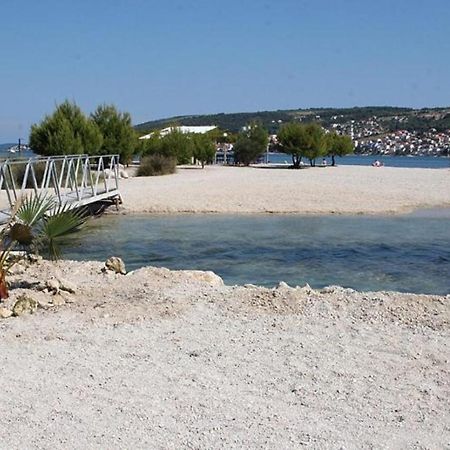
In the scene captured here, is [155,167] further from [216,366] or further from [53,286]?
[216,366]

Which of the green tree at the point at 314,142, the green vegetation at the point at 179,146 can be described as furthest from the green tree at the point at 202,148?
the green tree at the point at 314,142

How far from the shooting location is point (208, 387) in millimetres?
5094

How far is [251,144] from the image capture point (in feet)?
203

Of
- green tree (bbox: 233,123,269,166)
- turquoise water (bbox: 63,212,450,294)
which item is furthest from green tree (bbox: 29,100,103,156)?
green tree (bbox: 233,123,269,166)

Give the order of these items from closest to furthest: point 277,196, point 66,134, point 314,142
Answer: point 277,196 < point 66,134 < point 314,142

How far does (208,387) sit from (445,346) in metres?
2.44

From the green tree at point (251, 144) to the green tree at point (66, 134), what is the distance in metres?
24.9

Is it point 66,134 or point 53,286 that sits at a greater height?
point 66,134

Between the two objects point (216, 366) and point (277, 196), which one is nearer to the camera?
point (216, 366)

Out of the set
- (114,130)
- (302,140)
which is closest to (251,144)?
(302,140)

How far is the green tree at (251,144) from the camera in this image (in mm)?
61719

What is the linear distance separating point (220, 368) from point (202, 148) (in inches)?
1899

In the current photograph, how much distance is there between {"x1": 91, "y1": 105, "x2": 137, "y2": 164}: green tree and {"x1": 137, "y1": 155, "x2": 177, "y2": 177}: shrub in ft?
6.35

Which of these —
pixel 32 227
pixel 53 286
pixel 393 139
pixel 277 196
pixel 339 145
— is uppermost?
pixel 32 227
